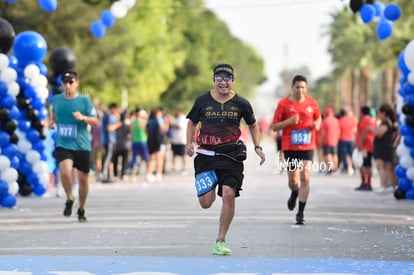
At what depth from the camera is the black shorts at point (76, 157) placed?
1401cm

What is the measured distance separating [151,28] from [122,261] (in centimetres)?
5378

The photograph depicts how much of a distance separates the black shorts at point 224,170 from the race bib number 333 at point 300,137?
3335mm

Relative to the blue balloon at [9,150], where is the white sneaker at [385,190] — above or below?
below

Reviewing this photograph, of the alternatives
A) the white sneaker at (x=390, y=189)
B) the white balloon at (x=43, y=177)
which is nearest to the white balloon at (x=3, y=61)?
the white balloon at (x=43, y=177)

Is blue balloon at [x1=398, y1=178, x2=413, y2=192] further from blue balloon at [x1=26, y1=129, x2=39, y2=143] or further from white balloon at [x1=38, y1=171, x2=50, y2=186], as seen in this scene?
blue balloon at [x1=26, y1=129, x2=39, y2=143]

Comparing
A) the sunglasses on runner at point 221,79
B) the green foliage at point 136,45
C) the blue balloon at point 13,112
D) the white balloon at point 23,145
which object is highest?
the green foliage at point 136,45

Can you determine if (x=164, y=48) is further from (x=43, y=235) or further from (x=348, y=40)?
(x=43, y=235)

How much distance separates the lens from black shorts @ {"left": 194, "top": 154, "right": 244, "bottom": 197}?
10555 millimetres

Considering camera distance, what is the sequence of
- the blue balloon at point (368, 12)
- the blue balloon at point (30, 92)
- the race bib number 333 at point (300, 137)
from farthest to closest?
the blue balloon at point (368, 12)
the blue balloon at point (30, 92)
the race bib number 333 at point (300, 137)

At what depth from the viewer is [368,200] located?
1895cm

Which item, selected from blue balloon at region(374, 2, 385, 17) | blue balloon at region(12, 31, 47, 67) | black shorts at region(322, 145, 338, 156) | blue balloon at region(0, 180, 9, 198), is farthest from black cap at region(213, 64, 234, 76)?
black shorts at region(322, 145, 338, 156)

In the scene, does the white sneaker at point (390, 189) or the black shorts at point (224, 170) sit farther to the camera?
the white sneaker at point (390, 189)

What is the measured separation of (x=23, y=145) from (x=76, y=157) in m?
5.20

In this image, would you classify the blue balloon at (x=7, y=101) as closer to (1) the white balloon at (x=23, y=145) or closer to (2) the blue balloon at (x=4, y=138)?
(2) the blue balloon at (x=4, y=138)
